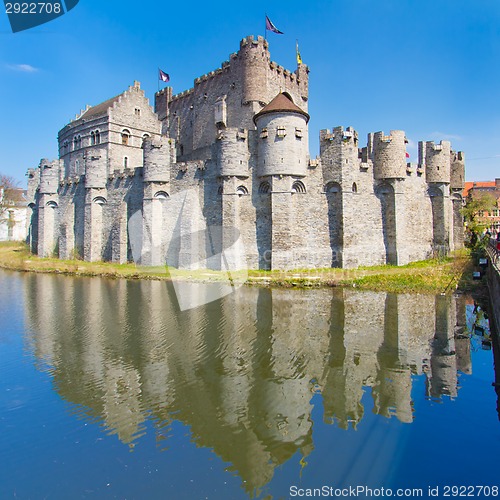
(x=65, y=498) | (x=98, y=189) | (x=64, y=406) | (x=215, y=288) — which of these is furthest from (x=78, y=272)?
(x=65, y=498)

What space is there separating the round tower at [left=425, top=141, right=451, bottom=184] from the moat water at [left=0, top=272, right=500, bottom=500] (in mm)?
17111

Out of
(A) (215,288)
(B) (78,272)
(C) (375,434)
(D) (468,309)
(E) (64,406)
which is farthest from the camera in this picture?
(B) (78,272)

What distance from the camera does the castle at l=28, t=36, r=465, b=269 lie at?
24703mm

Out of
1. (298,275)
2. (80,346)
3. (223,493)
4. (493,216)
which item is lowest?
(223,493)

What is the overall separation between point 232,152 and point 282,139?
328 cm

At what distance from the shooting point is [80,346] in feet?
37.7

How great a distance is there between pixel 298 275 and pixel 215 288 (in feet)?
16.0

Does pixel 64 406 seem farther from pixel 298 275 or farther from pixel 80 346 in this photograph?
pixel 298 275

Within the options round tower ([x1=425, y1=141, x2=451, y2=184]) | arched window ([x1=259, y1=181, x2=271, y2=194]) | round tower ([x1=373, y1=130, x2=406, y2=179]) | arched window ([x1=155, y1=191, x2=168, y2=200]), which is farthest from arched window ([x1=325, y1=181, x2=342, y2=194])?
arched window ([x1=155, y1=191, x2=168, y2=200])

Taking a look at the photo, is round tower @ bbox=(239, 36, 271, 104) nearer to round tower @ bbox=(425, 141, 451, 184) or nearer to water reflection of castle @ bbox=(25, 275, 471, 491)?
round tower @ bbox=(425, 141, 451, 184)

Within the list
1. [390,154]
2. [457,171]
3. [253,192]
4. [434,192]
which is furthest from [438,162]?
[253,192]

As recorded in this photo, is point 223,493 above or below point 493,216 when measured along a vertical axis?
below

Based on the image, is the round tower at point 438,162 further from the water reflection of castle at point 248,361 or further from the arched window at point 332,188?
the water reflection of castle at point 248,361

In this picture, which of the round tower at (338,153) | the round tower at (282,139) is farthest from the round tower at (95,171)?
the round tower at (338,153)
